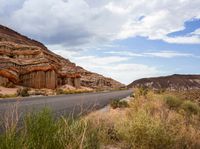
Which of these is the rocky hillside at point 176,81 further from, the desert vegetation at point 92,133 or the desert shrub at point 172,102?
the desert vegetation at point 92,133

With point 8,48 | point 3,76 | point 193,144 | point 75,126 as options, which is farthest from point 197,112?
→ point 8,48

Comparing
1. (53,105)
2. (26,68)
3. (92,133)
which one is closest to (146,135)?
(92,133)

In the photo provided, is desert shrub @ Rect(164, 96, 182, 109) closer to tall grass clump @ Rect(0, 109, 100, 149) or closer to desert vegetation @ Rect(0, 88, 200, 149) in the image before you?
desert vegetation @ Rect(0, 88, 200, 149)

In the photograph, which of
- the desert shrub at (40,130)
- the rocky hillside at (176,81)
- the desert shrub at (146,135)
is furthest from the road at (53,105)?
the rocky hillside at (176,81)

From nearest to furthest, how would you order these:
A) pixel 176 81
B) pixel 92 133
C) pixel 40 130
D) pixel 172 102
→ pixel 40 130, pixel 92 133, pixel 172 102, pixel 176 81

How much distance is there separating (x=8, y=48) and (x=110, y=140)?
55540mm

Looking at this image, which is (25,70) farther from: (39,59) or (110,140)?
(110,140)

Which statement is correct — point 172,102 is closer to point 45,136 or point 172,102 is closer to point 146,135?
point 146,135

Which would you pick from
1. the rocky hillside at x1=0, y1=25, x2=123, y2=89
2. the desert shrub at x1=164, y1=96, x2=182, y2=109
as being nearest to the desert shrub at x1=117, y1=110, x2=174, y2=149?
the desert shrub at x1=164, y1=96, x2=182, y2=109

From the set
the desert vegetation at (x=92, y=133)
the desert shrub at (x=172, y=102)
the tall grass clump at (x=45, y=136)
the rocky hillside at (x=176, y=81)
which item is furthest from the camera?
the rocky hillside at (x=176, y=81)

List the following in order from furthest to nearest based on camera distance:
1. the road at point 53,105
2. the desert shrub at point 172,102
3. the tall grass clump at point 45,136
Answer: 1. the desert shrub at point 172,102
2. the road at point 53,105
3. the tall grass clump at point 45,136

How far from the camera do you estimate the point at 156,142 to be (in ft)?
29.6

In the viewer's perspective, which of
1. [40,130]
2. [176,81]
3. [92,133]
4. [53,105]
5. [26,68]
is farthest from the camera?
[176,81]

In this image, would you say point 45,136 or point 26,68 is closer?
point 45,136
